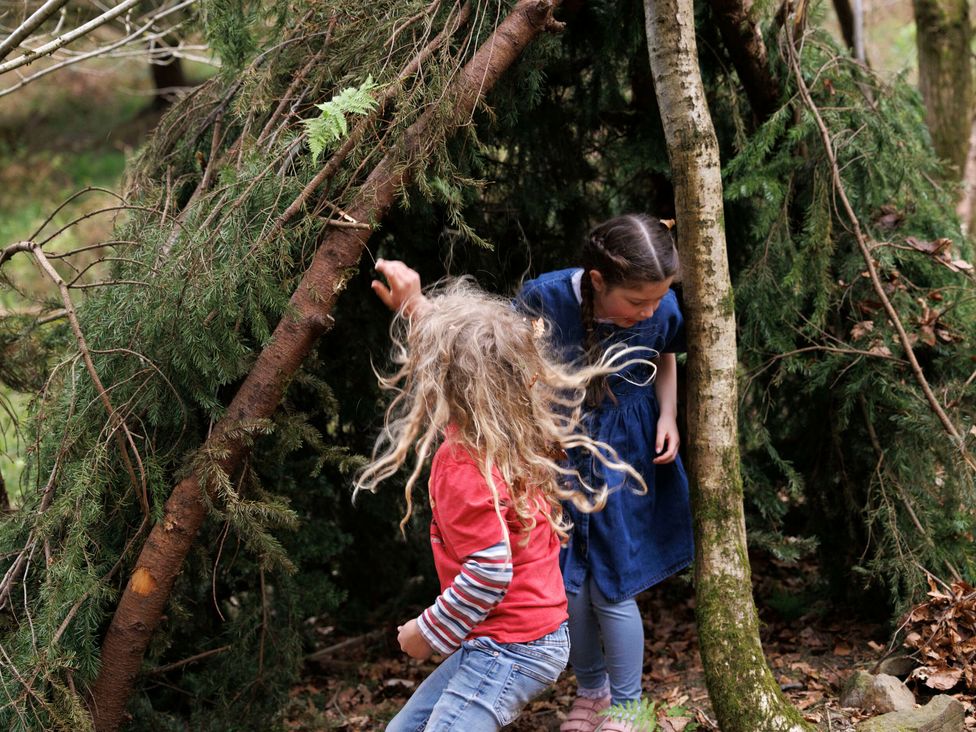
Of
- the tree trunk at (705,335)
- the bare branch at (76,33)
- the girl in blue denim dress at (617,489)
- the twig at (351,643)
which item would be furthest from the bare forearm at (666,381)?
the twig at (351,643)

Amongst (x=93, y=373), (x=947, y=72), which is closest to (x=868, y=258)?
(x=93, y=373)

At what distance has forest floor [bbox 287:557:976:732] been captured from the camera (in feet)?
10.6

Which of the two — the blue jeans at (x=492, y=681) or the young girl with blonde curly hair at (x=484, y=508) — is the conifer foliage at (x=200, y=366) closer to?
the young girl with blonde curly hair at (x=484, y=508)

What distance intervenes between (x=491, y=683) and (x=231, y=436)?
111 centimetres

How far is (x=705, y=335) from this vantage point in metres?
2.82

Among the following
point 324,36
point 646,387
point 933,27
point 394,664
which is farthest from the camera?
point 933,27

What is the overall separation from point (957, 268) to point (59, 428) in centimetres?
332

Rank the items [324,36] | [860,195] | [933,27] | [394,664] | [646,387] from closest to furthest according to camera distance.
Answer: [646,387] → [324,36] → [860,195] → [394,664] → [933,27]

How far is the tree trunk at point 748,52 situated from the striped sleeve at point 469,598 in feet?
7.37

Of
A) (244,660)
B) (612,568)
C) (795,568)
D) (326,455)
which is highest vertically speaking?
(326,455)

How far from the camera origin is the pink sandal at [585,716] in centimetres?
297

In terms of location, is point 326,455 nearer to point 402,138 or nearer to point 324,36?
point 402,138

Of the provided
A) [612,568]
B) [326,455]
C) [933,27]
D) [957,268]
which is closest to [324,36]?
[326,455]

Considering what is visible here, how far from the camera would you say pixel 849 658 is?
140 inches
